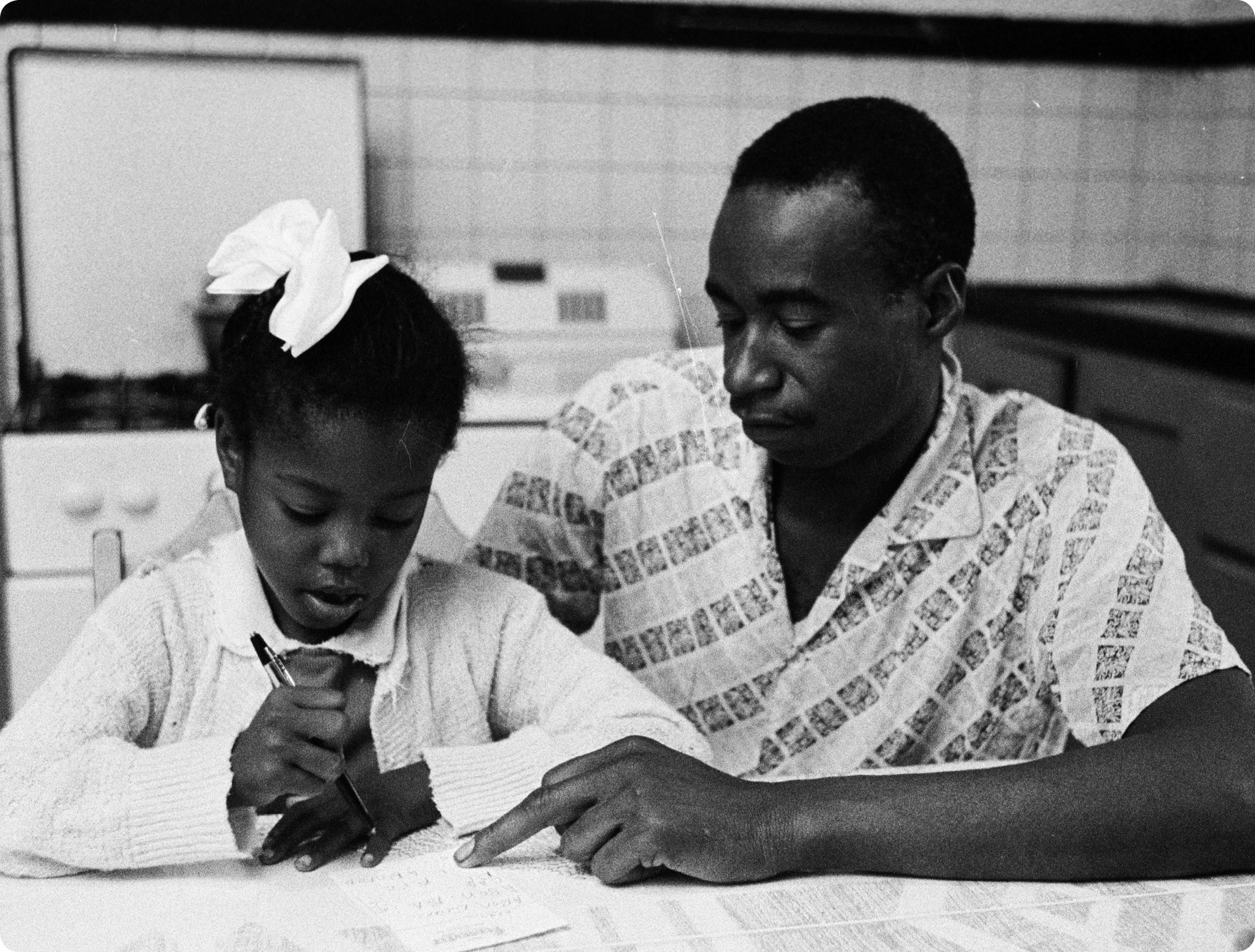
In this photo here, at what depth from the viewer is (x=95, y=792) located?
2.74ft

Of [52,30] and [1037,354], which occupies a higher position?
[52,30]

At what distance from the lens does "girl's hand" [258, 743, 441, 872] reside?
0.85 metres

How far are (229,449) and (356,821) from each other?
0.94 feet

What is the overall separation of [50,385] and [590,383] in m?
0.76

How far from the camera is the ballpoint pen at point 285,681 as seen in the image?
0.88 meters

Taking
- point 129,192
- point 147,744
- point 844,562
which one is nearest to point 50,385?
point 129,192

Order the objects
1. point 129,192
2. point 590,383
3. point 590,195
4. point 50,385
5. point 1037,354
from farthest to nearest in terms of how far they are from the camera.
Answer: point 1037,354, point 590,195, point 129,192, point 50,385, point 590,383

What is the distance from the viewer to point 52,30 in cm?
201

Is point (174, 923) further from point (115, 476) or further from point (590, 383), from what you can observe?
point (115, 476)

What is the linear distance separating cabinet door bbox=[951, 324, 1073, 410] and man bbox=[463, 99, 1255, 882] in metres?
1.17

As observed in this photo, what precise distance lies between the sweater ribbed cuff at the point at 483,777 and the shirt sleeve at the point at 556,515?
31cm

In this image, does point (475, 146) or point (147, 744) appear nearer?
point (147, 744)

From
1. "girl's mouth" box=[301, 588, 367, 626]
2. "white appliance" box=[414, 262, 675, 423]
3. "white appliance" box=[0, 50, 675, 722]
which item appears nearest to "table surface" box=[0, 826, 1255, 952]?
"girl's mouth" box=[301, 588, 367, 626]

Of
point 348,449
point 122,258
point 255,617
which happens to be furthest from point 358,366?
point 122,258
